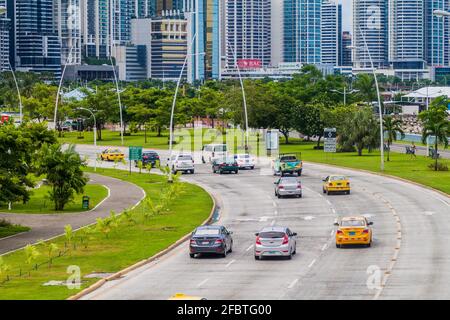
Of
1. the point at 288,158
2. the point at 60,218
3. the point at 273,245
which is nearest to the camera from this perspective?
the point at 273,245

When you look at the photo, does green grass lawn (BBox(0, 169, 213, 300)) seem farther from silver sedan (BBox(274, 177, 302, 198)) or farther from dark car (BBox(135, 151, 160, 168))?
dark car (BBox(135, 151, 160, 168))

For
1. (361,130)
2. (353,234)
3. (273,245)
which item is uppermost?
(361,130)

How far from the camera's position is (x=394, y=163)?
4082 inches

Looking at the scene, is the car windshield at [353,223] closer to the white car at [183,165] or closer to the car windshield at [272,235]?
the car windshield at [272,235]

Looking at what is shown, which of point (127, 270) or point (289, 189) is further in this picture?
point (289, 189)

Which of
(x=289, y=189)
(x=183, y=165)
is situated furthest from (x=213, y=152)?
(x=289, y=189)

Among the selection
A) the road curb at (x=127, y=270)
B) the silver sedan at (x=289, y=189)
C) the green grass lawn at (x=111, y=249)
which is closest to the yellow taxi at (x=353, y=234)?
the road curb at (x=127, y=270)

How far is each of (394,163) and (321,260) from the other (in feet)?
188

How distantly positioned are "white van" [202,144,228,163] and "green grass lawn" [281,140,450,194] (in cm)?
816

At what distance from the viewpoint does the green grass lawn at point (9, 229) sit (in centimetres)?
5975

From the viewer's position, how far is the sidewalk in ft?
187

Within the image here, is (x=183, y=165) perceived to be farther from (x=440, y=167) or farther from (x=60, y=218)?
(x=60, y=218)

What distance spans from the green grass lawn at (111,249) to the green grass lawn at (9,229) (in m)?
4.04
